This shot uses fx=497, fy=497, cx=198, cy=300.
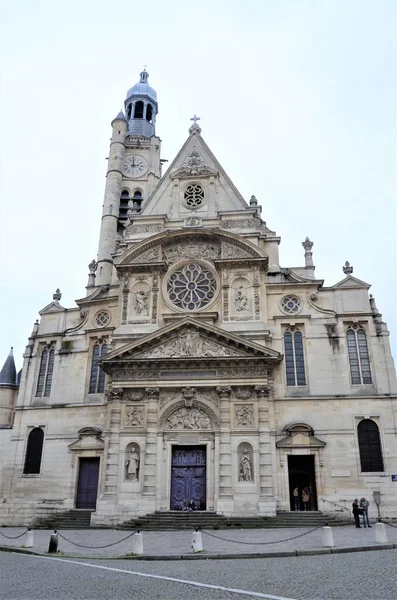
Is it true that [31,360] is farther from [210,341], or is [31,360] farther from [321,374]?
[321,374]

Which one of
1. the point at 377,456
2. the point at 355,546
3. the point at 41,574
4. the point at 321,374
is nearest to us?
the point at 41,574

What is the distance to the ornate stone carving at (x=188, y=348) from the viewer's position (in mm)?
24875

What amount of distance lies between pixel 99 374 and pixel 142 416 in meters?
4.24

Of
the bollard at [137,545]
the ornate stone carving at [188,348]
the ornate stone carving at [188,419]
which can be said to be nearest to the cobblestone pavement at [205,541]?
the bollard at [137,545]

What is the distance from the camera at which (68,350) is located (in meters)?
28.3

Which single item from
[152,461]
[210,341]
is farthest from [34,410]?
[210,341]

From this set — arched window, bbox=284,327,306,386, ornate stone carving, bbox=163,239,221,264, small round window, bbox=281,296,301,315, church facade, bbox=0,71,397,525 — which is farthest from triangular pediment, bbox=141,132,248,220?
arched window, bbox=284,327,306,386

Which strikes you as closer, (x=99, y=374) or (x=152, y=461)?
(x=152, y=461)

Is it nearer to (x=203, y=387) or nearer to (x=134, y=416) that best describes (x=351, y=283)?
(x=203, y=387)

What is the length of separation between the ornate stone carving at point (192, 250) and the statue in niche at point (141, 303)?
2.41 metres

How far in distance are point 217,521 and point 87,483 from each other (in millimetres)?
7769

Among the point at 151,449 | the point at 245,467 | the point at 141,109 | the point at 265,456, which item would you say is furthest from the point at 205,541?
the point at 141,109

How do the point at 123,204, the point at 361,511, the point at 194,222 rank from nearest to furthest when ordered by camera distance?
the point at 361,511
the point at 194,222
the point at 123,204

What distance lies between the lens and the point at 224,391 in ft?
79.5
